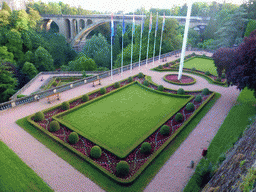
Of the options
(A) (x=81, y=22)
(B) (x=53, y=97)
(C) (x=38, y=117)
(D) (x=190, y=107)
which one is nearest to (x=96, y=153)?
(C) (x=38, y=117)

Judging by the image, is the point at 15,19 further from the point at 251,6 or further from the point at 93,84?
the point at 251,6

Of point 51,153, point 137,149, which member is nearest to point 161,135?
point 137,149

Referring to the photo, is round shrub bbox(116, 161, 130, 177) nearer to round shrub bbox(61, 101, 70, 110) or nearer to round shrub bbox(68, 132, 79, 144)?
round shrub bbox(68, 132, 79, 144)

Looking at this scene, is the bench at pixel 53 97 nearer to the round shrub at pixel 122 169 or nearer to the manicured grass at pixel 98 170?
the manicured grass at pixel 98 170

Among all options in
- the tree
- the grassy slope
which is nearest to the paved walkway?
the grassy slope

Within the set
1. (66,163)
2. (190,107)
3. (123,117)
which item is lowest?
(66,163)

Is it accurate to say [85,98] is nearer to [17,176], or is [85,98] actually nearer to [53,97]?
[53,97]
